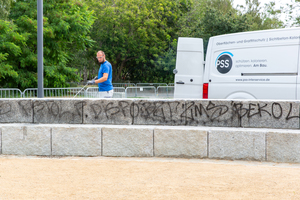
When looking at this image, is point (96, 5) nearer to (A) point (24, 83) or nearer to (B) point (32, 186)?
(A) point (24, 83)

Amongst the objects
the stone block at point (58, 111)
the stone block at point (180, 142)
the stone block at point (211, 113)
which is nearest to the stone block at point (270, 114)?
the stone block at point (211, 113)

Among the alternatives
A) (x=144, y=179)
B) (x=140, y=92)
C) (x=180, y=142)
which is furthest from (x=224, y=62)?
(x=140, y=92)

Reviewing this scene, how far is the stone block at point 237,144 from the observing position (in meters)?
5.57

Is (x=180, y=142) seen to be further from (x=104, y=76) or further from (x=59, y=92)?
(x=59, y=92)

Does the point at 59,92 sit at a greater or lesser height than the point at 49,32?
lesser

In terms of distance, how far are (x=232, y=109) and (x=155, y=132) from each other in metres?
1.40

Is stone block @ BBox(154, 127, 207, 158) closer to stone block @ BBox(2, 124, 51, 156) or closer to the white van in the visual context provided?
stone block @ BBox(2, 124, 51, 156)

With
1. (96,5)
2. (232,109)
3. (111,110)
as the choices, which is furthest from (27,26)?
(232,109)

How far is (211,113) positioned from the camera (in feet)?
19.8

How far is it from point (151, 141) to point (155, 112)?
59cm

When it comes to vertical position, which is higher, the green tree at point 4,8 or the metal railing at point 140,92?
the green tree at point 4,8

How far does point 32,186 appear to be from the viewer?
4.28 meters

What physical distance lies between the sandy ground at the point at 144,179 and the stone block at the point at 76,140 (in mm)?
241

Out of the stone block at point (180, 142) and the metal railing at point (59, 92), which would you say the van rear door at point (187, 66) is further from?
the metal railing at point (59, 92)
